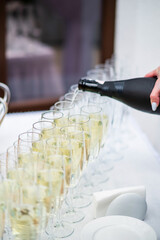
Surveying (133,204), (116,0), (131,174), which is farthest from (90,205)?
(116,0)

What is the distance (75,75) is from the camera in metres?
4.34

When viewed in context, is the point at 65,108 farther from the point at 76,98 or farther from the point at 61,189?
the point at 61,189

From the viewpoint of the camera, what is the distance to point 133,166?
1.47 metres

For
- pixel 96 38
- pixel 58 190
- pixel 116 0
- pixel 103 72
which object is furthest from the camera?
pixel 96 38

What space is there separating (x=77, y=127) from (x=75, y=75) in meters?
3.24

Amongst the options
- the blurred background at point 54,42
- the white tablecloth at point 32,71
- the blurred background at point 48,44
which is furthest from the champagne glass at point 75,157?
the white tablecloth at point 32,71

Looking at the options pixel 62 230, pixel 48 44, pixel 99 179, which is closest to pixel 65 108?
pixel 99 179

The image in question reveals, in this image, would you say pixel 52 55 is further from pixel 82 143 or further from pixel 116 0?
pixel 82 143

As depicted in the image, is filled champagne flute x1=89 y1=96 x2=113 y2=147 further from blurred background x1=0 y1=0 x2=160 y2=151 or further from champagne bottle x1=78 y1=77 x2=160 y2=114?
blurred background x1=0 y1=0 x2=160 y2=151

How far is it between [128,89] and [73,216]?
45 centimetres

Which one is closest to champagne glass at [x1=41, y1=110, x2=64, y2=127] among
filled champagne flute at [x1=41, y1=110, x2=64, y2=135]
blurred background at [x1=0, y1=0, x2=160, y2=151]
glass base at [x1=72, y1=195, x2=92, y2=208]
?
filled champagne flute at [x1=41, y1=110, x2=64, y2=135]

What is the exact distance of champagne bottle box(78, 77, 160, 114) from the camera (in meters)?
1.29

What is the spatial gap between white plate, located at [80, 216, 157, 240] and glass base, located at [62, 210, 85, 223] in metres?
0.12

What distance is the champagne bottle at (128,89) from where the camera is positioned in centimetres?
129
